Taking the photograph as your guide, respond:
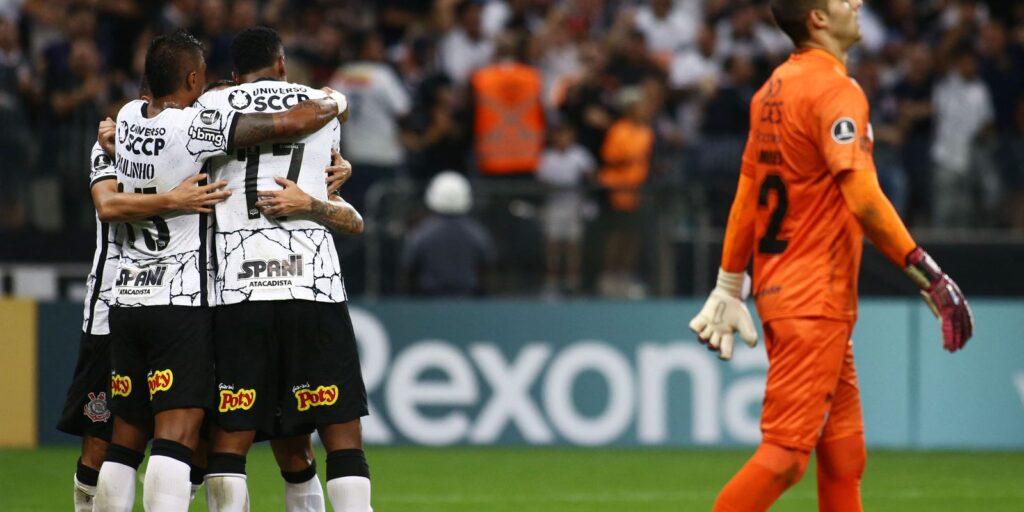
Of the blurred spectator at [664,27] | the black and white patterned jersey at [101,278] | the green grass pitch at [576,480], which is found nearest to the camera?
the black and white patterned jersey at [101,278]

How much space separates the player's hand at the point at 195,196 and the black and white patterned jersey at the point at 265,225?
0.05 metres

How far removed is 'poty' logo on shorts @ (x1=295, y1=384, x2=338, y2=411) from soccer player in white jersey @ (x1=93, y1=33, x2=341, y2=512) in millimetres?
360

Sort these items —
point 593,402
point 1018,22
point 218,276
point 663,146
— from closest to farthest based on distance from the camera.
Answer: point 218,276, point 593,402, point 663,146, point 1018,22

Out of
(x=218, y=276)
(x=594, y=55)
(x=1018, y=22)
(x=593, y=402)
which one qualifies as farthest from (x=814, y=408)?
(x=1018, y=22)

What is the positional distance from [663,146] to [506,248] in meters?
2.53

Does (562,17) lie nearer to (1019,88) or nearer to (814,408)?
(1019,88)

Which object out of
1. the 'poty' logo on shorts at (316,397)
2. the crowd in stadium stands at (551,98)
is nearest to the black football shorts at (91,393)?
the 'poty' logo on shorts at (316,397)

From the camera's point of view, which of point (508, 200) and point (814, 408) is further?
point (508, 200)

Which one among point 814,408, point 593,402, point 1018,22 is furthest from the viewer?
point 1018,22

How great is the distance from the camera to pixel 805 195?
558 cm

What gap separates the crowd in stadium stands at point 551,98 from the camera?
42.7 feet

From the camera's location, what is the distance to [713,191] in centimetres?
1305

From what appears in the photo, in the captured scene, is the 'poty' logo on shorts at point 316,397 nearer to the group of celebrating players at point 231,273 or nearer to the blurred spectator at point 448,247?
the group of celebrating players at point 231,273

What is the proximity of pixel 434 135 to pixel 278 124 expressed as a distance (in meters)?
8.61
